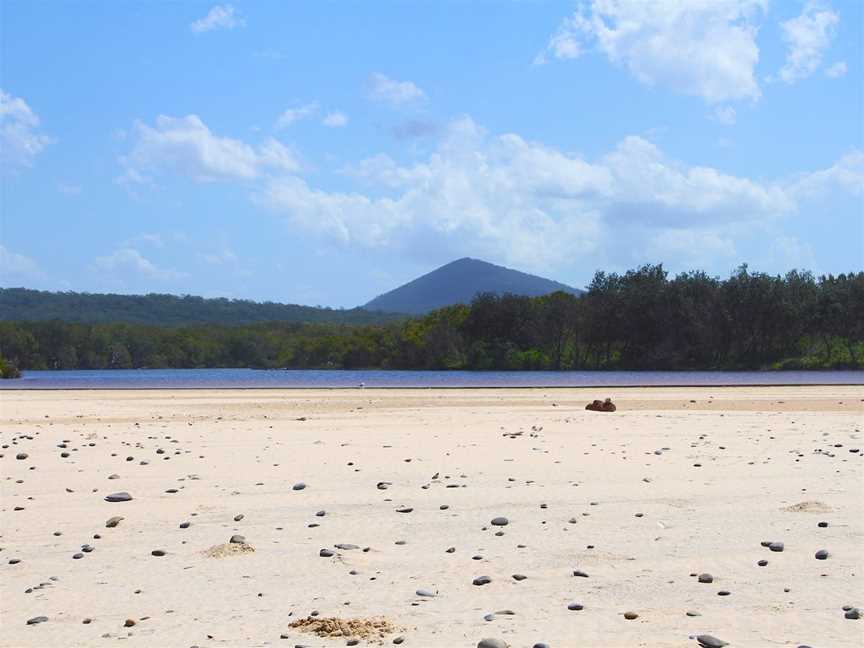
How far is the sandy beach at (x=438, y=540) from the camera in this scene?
5957 mm

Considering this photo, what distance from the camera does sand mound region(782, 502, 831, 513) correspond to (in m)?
9.28

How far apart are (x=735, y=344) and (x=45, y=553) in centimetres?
8427

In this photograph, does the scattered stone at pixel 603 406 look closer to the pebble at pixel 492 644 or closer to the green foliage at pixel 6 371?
the pebble at pixel 492 644

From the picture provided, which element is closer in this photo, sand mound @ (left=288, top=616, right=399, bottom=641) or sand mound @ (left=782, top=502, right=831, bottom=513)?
sand mound @ (left=288, top=616, right=399, bottom=641)

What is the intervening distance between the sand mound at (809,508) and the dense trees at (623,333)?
7402cm

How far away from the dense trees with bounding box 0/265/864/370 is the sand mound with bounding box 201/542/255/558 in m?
77.5

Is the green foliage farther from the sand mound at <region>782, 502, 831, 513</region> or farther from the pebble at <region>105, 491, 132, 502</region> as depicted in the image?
the sand mound at <region>782, 502, 831, 513</region>

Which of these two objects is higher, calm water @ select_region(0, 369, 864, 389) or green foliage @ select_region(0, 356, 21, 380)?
green foliage @ select_region(0, 356, 21, 380)

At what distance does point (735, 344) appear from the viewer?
86.8m

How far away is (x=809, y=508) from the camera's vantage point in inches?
369

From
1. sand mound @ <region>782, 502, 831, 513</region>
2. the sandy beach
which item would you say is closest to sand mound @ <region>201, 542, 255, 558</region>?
the sandy beach

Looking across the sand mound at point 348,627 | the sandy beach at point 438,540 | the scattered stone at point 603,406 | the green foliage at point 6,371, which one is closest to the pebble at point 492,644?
the sandy beach at point 438,540

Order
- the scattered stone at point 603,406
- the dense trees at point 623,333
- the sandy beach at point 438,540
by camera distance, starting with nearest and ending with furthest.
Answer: the sandy beach at point 438,540
the scattered stone at point 603,406
the dense trees at point 623,333

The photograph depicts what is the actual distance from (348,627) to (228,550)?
2539 mm
